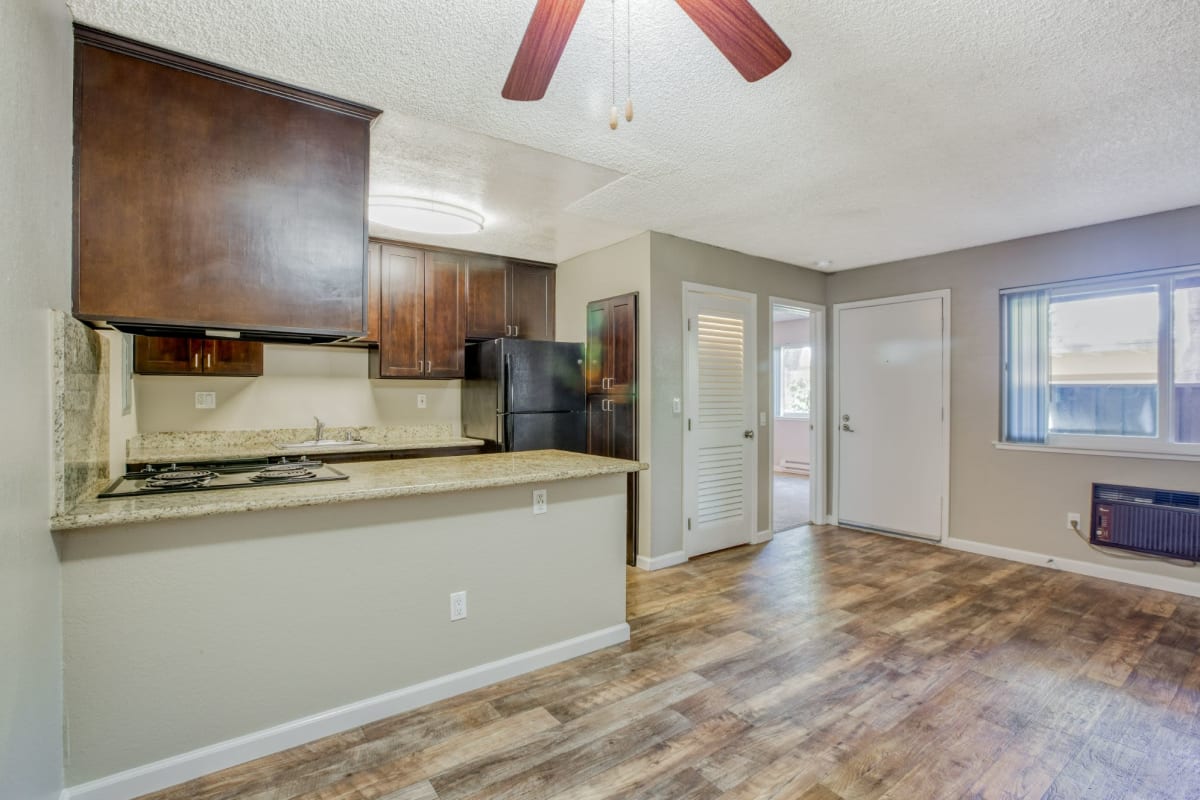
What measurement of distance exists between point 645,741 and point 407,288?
360 centimetres

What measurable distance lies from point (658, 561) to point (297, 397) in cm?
299

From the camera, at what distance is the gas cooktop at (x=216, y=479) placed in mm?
1926

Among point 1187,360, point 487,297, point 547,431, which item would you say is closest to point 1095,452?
A: point 1187,360

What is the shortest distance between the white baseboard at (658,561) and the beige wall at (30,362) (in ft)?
9.93

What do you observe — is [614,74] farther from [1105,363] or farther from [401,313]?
[1105,363]

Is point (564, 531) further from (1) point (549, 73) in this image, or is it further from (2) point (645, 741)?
(1) point (549, 73)

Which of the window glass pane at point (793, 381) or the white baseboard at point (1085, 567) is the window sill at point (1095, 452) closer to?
the white baseboard at point (1085, 567)

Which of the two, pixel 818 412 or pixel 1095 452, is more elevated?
pixel 818 412

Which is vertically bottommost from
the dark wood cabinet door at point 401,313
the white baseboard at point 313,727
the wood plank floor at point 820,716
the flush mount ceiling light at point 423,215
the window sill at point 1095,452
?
the wood plank floor at point 820,716

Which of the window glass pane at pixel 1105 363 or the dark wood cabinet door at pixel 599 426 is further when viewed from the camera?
the dark wood cabinet door at pixel 599 426

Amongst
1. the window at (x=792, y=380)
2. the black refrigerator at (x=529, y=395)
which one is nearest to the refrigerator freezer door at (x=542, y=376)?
the black refrigerator at (x=529, y=395)

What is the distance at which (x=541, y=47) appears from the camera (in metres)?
1.47

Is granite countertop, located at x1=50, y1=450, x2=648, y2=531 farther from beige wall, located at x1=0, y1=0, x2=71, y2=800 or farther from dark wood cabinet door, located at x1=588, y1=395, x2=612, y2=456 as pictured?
dark wood cabinet door, located at x1=588, y1=395, x2=612, y2=456

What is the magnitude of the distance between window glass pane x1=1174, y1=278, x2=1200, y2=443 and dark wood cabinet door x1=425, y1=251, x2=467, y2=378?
16.1ft
